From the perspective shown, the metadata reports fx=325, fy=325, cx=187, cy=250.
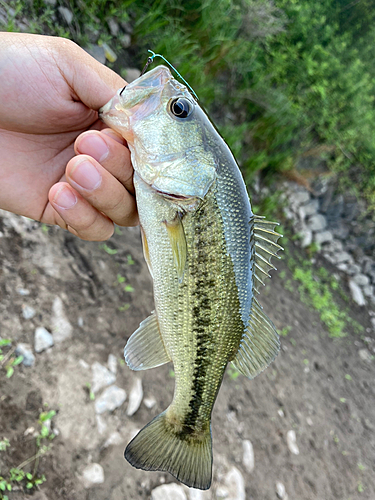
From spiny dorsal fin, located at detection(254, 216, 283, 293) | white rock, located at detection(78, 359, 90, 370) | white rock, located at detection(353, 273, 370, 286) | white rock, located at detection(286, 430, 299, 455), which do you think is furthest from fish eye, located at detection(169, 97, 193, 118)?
white rock, located at detection(353, 273, 370, 286)

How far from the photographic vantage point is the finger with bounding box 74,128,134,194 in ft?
4.74

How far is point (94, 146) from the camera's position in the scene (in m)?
1.45

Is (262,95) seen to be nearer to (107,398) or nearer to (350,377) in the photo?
(350,377)

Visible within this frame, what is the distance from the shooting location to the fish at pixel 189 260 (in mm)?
1306

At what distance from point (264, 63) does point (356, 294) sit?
5056 mm

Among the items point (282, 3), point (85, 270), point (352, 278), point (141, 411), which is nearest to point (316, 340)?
point (352, 278)

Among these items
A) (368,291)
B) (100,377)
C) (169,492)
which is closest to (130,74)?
(100,377)

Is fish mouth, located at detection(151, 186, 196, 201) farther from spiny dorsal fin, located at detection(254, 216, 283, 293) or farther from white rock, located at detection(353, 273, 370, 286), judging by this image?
white rock, located at detection(353, 273, 370, 286)

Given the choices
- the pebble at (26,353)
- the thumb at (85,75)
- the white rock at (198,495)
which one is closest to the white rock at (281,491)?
the white rock at (198,495)

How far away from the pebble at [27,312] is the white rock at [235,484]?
2.07 meters

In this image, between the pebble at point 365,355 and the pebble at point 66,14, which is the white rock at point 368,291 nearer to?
the pebble at point 365,355

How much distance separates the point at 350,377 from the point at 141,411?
392cm

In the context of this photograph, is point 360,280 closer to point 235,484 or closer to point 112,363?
point 235,484

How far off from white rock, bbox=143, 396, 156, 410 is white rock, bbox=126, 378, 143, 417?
6cm
